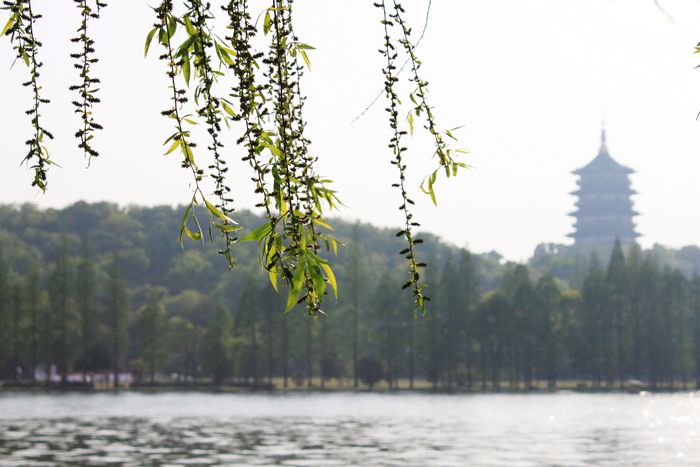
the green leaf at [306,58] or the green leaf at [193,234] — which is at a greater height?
the green leaf at [306,58]

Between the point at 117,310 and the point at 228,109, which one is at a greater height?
the point at 117,310

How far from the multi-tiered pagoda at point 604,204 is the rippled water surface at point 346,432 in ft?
353

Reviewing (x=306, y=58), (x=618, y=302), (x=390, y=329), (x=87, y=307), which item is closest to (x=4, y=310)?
(x=87, y=307)

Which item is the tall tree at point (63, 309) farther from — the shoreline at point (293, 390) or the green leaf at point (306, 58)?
the green leaf at point (306, 58)

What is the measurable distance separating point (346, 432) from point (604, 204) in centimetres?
13960

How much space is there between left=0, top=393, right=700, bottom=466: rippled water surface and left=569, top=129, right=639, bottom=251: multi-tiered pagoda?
4237 inches

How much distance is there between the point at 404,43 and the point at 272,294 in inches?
3312

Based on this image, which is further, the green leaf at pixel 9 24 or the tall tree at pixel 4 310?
the tall tree at pixel 4 310

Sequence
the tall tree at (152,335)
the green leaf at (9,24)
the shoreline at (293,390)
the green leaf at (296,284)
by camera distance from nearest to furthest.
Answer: the green leaf at (296,284)
the green leaf at (9,24)
the shoreline at (293,390)
the tall tree at (152,335)

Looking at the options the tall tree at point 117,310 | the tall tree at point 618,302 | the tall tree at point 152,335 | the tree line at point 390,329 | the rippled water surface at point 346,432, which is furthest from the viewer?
the tall tree at point 618,302

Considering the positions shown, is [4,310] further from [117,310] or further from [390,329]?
[390,329]

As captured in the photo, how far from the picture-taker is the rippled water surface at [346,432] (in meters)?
34.4

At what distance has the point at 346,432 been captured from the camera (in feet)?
147

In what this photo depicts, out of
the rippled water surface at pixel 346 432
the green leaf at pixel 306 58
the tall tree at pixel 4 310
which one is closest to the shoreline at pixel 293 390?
the tall tree at pixel 4 310
